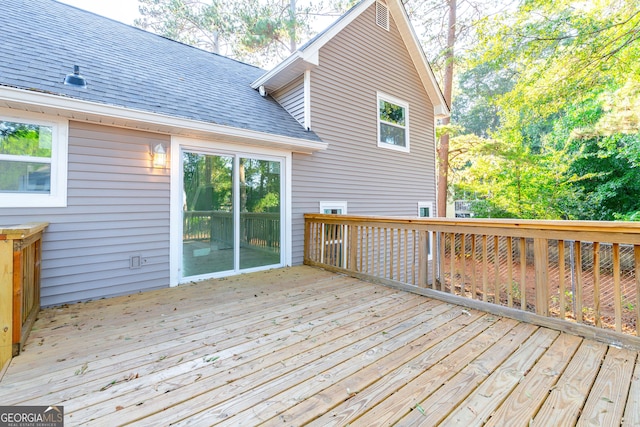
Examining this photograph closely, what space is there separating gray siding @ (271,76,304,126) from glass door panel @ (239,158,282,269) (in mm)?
1283

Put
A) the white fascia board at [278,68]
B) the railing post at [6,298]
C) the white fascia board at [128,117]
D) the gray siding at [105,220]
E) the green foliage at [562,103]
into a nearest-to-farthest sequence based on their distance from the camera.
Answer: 1. the railing post at [6,298]
2. the white fascia board at [128,117]
3. the gray siding at [105,220]
4. the green foliage at [562,103]
5. the white fascia board at [278,68]

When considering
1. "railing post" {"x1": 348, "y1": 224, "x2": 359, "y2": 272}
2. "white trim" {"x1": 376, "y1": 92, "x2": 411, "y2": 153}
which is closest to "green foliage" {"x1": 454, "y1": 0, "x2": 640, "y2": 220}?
"white trim" {"x1": 376, "y1": 92, "x2": 411, "y2": 153}

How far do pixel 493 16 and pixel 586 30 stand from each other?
5.48 feet

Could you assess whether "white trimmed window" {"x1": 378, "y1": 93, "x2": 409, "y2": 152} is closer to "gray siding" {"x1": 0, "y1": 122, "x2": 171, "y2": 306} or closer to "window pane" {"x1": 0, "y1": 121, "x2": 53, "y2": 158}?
"gray siding" {"x1": 0, "y1": 122, "x2": 171, "y2": 306}

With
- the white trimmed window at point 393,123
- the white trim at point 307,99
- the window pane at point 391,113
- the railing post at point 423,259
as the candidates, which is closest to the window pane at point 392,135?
the white trimmed window at point 393,123

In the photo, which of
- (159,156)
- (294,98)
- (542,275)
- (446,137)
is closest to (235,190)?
(159,156)

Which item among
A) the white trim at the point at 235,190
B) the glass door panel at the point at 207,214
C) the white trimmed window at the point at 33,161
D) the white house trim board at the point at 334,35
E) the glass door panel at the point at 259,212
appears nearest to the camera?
the white trimmed window at the point at 33,161

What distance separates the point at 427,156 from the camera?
7.84 meters

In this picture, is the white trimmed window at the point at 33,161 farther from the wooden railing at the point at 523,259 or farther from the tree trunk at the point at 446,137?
the tree trunk at the point at 446,137

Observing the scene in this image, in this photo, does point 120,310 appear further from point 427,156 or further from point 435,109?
point 435,109

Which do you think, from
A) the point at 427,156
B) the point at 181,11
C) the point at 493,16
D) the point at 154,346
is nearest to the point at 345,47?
the point at 493,16

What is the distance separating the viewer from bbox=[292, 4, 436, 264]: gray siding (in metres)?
5.50

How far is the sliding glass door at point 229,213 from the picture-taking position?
4109 mm

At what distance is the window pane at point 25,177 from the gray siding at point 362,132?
3275mm
